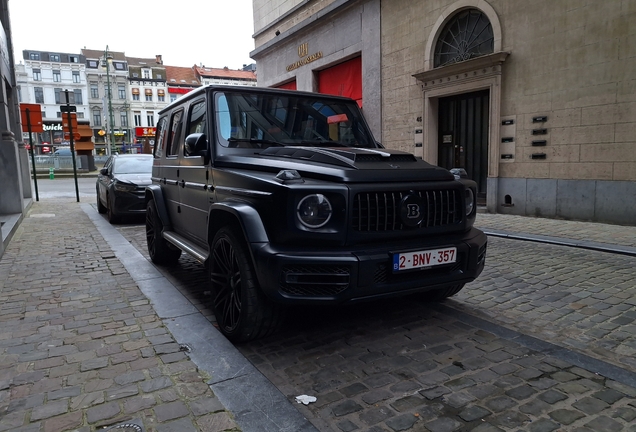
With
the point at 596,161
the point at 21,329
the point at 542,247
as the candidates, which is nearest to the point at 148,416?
the point at 21,329

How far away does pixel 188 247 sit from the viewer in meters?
4.40

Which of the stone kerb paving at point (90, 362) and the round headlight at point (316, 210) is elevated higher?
the round headlight at point (316, 210)

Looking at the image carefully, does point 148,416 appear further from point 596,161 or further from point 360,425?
point 596,161

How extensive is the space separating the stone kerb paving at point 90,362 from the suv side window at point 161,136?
162cm

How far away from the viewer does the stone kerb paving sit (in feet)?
7.80

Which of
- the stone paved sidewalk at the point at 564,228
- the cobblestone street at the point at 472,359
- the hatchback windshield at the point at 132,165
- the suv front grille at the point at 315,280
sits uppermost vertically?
the hatchback windshield at the point at 132,165

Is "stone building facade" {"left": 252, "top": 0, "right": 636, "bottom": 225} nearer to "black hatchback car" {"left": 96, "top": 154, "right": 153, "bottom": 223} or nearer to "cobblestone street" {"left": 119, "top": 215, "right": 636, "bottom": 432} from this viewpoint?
"cobblestone street" {"left": 119, "top": 215, "right": 636, "bottom": 432}

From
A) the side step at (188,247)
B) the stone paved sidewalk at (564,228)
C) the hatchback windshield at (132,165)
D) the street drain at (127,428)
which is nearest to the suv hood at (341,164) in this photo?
the side step at (188,247)

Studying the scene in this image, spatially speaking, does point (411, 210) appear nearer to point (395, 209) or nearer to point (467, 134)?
point (395, 209)

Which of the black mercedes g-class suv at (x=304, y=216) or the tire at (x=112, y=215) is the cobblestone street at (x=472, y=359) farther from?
the tire at (x=112, y=215)

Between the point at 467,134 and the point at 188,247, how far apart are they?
9307mm

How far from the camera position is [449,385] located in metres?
2.71

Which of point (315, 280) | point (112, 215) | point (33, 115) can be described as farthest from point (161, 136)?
point (33, 115)

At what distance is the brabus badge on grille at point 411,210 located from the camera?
3.04 m
